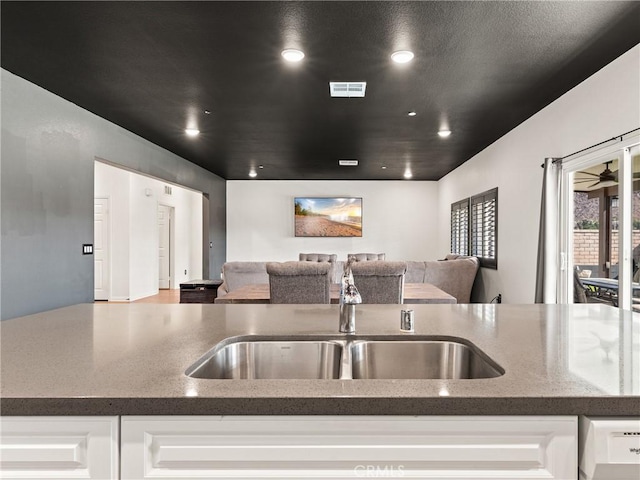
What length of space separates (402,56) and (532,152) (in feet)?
7.46

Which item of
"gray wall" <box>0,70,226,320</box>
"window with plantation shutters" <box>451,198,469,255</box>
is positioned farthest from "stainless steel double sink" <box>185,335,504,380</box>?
"window with plantation shutters" <box>451,198,469,255</box>

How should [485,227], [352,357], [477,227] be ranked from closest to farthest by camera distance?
[352,357] → [485,227] → [477,227]

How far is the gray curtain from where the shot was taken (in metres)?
3.80

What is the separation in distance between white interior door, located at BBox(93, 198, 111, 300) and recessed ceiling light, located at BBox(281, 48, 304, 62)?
222 inches

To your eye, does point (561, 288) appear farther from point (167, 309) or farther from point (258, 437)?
point (258, 437)

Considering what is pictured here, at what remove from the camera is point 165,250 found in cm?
902

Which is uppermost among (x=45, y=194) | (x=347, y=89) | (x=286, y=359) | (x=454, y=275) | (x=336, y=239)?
(x=347, y=89)

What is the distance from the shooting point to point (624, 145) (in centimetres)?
288

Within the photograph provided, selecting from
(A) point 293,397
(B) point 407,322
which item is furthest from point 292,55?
(A) point 293,397

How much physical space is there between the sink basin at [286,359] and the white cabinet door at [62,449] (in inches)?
20.5

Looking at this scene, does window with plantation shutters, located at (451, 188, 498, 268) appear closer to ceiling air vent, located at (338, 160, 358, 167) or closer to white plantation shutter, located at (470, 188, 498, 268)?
white plantation shutter, located at (470, 188, 498, 268)

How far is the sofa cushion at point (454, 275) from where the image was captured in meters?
5.62

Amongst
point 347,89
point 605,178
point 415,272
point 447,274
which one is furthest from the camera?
point 447,274

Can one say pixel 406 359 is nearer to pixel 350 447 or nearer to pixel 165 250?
pixel 350 447
